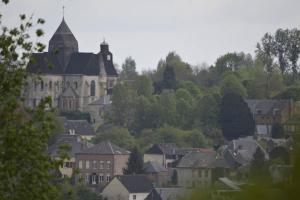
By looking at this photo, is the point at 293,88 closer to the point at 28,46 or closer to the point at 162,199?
the point at 162,199

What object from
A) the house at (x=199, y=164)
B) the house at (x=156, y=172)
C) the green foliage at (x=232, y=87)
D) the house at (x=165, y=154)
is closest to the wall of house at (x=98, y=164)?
the house at (x=156, y=172)

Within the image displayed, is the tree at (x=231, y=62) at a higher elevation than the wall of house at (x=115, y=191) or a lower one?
higher

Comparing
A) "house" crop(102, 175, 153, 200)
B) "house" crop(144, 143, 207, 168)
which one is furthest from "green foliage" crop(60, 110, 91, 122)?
"house" crop(102, 175, 153, 200)

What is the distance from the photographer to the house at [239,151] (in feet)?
309

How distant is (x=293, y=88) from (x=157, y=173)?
3385 cm

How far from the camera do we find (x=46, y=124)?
20.2 m

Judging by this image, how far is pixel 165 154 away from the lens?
355ft

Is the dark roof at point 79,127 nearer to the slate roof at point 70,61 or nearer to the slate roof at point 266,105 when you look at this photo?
the slate roof at point 266,105

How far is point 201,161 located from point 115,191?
9574 mm

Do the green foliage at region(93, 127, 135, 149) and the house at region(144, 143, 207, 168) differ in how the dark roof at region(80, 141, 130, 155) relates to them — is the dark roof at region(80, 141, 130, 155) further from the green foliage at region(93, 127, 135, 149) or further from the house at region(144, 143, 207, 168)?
the green foliage at region(93, 127, 135, 149)

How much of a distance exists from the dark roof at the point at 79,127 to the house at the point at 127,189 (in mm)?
27639

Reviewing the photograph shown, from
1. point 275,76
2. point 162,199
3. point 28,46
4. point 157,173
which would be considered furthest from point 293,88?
point 28,46

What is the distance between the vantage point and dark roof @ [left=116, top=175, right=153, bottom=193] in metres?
88.2

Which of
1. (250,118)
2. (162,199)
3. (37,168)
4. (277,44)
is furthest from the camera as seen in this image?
(277,44)
